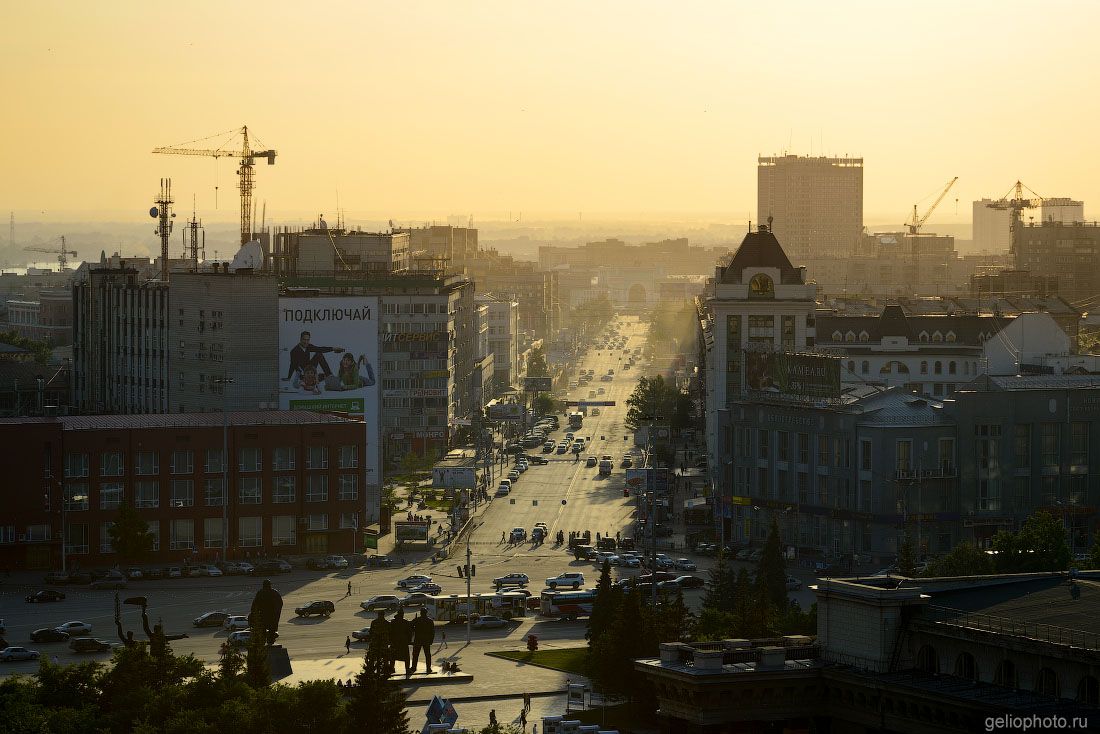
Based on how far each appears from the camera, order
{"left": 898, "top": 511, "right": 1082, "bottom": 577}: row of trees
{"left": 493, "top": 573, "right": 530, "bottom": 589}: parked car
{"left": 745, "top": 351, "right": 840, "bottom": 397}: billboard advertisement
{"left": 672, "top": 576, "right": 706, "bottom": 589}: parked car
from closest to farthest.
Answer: {"left": 898, "top": 511, "right": 1082, "bottom": 577}: row of trees → {"left": 672, "top": 576, "right": 706, "bottom": 589}: parked car → {"left": 493, "top": 573, "right": 530, "bottom": 589}: parked car → {"left": 745, "top": 351, "right": 840, "bottom": 397}: billboard advertisement

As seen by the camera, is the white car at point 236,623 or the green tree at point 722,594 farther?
the white car at point 236,623

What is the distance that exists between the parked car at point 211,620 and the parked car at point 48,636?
5.52m

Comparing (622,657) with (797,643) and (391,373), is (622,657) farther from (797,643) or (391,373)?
(391,373)

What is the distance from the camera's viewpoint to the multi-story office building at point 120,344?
436ft

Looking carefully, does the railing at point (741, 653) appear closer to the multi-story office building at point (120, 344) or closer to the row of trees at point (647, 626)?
the row of trees at point (647, 626)

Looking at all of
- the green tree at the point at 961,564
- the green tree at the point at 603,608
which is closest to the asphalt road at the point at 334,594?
the green tree at the point at 603,608

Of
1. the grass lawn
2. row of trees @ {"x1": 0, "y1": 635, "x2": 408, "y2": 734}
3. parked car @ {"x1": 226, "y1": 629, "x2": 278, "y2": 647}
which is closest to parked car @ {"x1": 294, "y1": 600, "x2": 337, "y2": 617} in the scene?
parked car @ {"x1": 226, "y1": 629, "x2": 278, "y2": 647}

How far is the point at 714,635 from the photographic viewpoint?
65.9m

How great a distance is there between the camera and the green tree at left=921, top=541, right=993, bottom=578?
7875 centimetres

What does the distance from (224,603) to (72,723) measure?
104ft

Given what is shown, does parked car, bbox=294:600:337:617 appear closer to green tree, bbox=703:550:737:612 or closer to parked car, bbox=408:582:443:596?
parked car, bbox=408:582:443:596

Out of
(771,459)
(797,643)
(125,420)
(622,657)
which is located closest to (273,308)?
(125,420)

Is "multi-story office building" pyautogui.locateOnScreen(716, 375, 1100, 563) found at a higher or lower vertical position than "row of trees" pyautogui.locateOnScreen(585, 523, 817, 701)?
higher

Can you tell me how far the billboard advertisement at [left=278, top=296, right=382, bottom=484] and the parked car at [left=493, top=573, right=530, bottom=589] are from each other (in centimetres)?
3011
